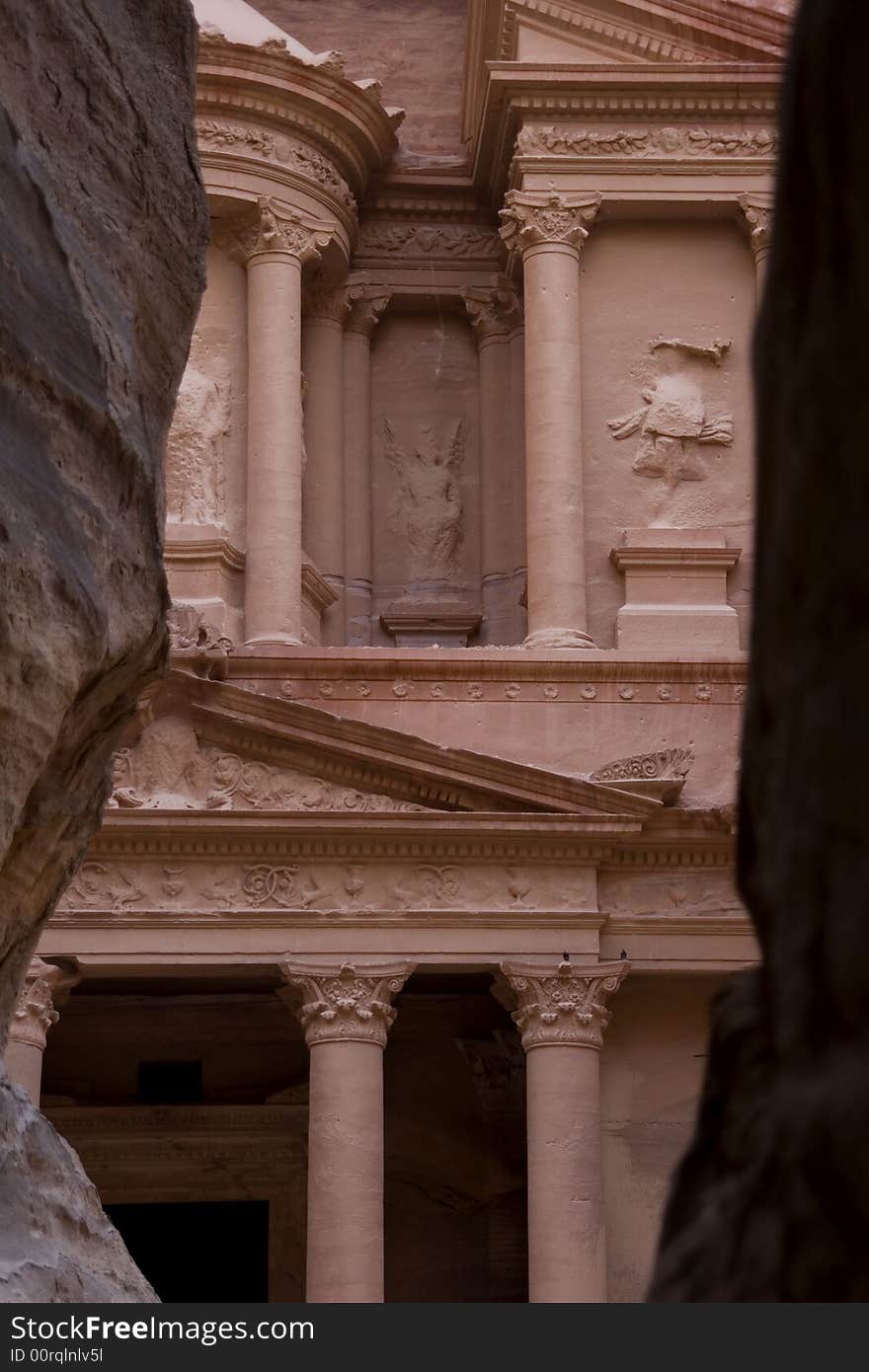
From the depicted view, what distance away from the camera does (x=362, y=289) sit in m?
25.6

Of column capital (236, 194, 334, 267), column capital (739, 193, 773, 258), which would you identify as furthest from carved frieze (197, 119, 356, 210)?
column capital (739, 193, 773, 258)

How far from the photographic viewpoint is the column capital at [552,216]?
76.5ft

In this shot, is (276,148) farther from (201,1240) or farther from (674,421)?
(201,1240)

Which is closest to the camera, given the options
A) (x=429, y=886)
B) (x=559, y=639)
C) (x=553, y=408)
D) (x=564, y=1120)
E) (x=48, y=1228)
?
(x=48, y=1228)

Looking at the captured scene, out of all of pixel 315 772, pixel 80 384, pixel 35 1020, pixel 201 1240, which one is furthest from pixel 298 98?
pixel 80 384

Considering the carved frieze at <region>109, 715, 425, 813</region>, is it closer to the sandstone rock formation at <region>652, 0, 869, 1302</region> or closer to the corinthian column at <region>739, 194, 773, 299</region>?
the corinthian column at <region>739, 194, 773, 299</region>

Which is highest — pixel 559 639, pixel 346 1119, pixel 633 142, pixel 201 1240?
pixel 633 142

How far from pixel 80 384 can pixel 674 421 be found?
18.5 metres

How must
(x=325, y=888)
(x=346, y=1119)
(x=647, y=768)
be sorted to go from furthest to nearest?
(x=647, y=768), (x=325, y=888), (x=346, y=1119)

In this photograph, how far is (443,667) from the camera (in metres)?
21.1

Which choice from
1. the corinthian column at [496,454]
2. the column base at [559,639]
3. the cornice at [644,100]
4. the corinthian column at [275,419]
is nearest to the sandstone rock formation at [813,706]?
the column base at [559,639]

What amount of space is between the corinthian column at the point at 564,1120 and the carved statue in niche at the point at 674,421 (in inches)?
233

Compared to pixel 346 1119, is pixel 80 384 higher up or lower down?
lower down

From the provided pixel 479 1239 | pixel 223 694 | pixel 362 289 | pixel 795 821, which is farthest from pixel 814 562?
pixel 362 289
